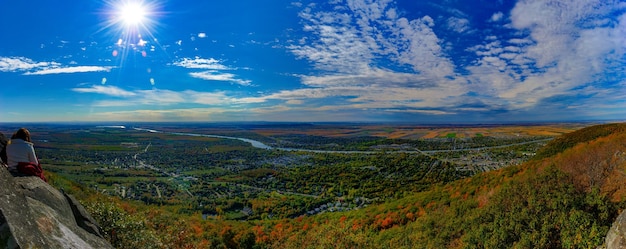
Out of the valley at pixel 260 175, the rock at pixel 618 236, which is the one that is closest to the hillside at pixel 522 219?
the rock at pixel 618 236

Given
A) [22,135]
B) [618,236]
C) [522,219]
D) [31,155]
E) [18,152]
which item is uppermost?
[22,135]

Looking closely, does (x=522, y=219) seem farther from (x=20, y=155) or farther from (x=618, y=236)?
(x=20, y=155)

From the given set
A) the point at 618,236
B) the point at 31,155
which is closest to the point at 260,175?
the point at 31,155

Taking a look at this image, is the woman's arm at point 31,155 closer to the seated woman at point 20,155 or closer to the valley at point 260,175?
the seated woman at point 20,155

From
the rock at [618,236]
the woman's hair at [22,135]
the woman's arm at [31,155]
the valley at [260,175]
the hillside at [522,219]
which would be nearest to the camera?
the woman's hair at [22,135]

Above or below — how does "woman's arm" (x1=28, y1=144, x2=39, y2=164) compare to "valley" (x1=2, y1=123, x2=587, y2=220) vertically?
above

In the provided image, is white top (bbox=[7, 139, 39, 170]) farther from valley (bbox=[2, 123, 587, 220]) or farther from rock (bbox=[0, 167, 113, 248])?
valley (bbox=[2, 123, 587, 220])

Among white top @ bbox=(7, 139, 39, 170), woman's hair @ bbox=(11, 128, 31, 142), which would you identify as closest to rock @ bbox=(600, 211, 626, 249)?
white top @ bbox=(7, 139, 39, 170)
